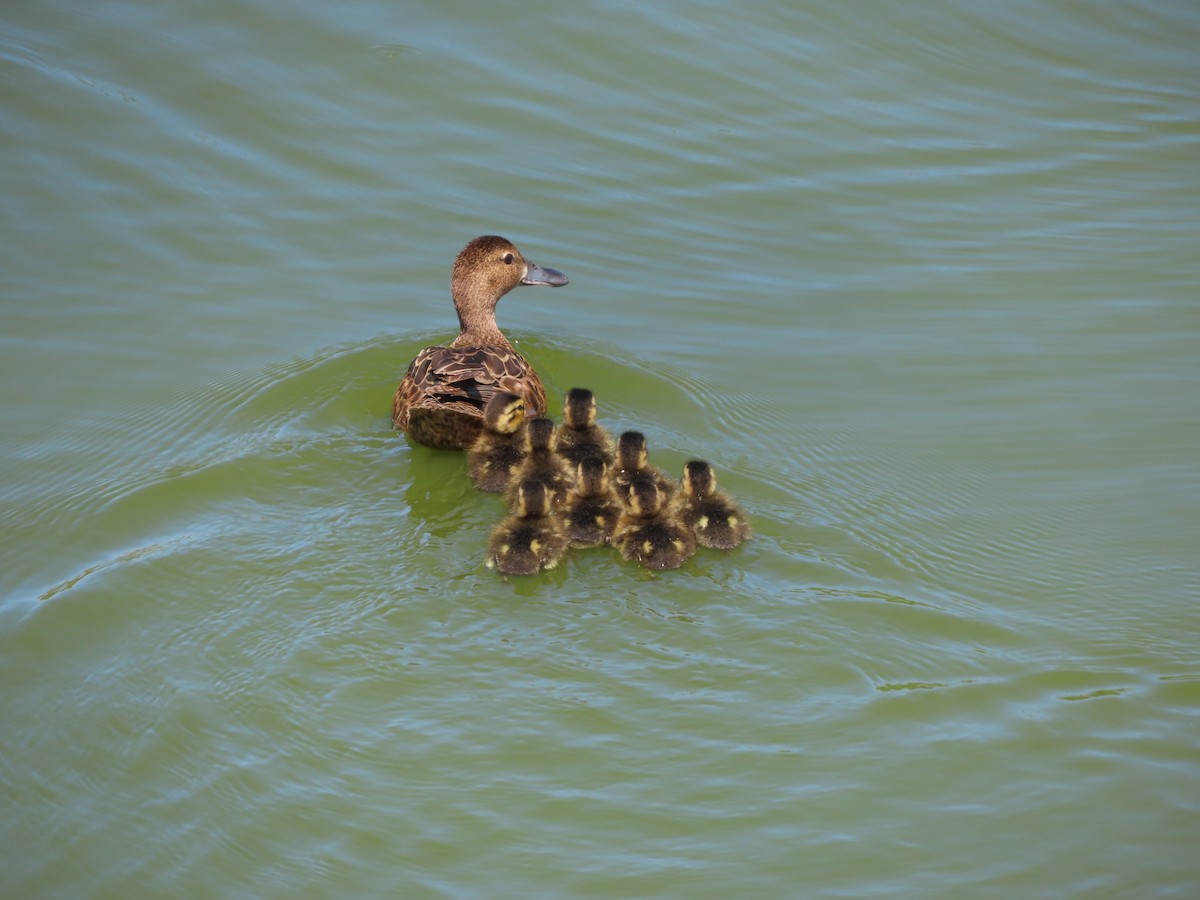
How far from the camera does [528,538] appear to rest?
523 centimetres

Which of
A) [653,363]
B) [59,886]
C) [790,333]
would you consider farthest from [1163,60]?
[59,886]

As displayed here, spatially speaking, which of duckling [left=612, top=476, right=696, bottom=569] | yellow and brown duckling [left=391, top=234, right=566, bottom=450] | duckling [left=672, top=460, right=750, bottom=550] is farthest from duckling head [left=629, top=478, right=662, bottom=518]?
yellow and brown duckling [left=391, top=234, right=566, bottom=450]

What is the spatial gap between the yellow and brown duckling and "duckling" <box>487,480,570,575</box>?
695 mm

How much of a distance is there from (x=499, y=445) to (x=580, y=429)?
0.39 meters

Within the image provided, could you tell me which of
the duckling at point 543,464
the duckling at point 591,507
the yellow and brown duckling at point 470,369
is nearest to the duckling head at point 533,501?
the duckling at point 591,507

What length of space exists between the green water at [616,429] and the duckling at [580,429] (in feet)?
1.15

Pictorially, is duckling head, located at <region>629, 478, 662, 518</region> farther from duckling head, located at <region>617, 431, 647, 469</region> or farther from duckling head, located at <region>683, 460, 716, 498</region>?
duckling head, located at <region>617, 431, 647, 469</region>

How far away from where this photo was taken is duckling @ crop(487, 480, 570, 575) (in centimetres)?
517

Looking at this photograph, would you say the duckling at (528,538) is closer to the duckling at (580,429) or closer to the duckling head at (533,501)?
the duckling head at (533,501)

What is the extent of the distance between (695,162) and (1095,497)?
3932 mm

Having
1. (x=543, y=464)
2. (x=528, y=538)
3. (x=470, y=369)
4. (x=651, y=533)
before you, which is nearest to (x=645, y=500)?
(x=651, y=533)

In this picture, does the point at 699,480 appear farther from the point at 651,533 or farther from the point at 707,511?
the point at 651,533

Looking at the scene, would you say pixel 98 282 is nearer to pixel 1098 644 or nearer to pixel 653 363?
pixel 653 363

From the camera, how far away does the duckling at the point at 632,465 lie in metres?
5.66
